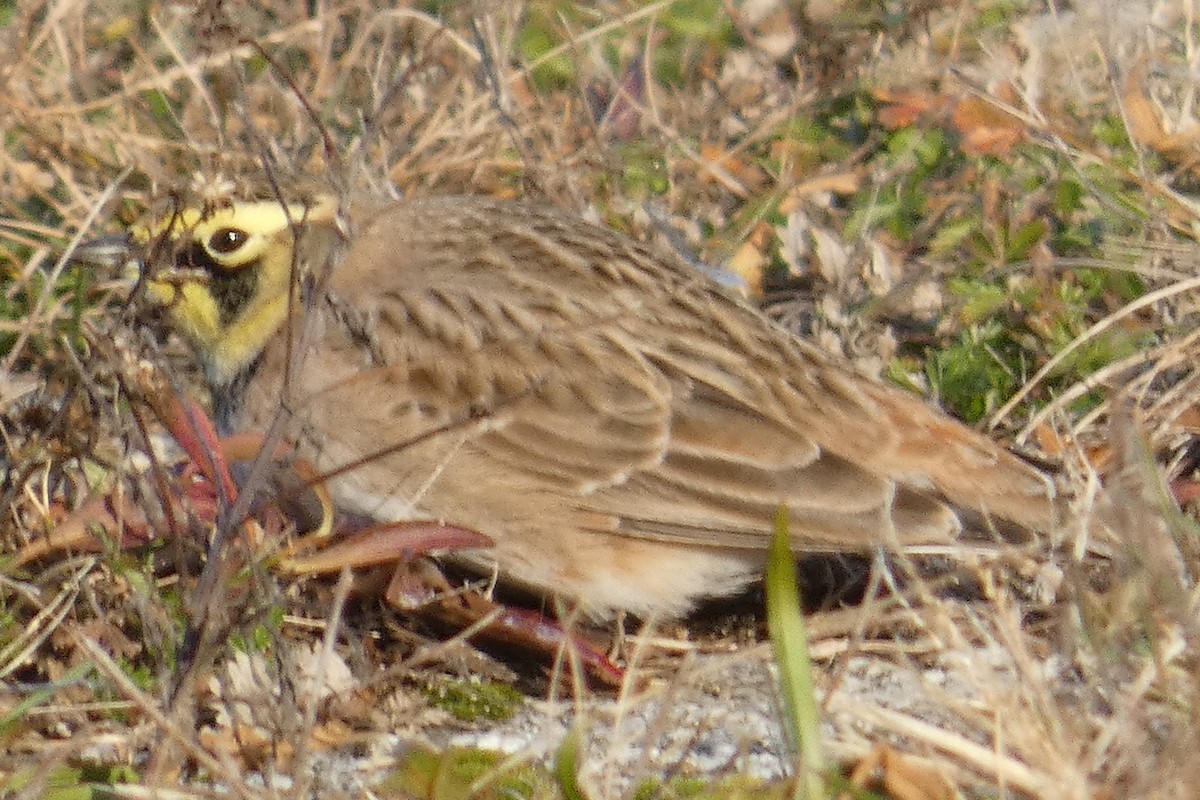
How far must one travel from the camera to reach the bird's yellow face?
491 cm

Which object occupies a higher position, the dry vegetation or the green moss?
the dry vegetation

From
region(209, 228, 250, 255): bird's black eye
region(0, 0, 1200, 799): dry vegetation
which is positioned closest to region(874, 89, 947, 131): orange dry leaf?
region(0, 0, 1200, 799): dry vegetation

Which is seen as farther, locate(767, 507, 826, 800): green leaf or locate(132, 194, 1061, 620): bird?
locate(132, 194, 1061, 620): bird

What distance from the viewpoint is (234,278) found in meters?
4.99

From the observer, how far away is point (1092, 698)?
145 inches

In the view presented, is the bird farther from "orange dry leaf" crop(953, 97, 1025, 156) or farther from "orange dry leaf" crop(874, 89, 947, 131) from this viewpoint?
"orange dry leaf" crop(874, 89, 947, 131)

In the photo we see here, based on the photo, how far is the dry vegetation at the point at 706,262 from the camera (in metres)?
3.59

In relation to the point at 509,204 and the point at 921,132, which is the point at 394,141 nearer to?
the point at 509,204

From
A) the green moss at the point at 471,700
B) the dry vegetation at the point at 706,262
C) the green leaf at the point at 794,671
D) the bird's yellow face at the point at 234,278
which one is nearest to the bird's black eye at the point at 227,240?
the bird's yellow face at the point at 234,278

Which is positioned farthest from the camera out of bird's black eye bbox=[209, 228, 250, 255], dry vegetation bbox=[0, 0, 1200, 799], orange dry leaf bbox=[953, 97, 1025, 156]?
orange dry leaf bbox=[953, 97, 1025, 156]

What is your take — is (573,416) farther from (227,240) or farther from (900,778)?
(900,778)

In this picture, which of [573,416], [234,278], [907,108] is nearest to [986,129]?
[907,108]

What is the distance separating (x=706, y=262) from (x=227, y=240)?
177 cm

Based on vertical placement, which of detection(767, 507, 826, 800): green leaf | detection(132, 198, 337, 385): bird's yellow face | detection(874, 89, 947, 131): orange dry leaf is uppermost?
detection(132, 198, 337, 385): bird's yellow face
